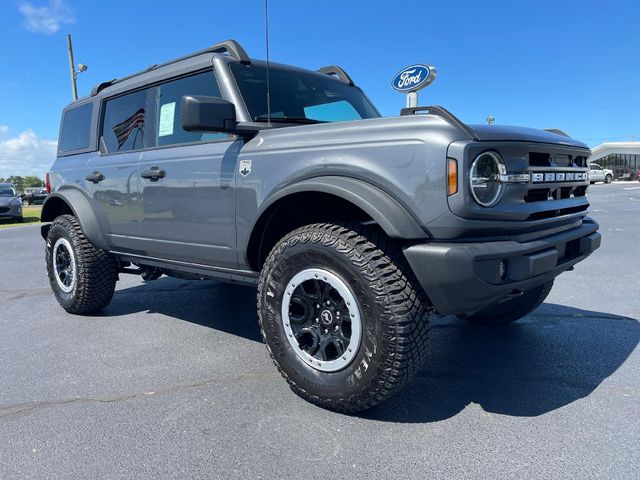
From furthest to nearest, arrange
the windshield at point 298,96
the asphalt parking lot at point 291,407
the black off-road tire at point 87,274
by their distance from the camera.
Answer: the black off-road tire at point 87,274, the windshield at point 298,96, the asphalt parking lot at point 291,407

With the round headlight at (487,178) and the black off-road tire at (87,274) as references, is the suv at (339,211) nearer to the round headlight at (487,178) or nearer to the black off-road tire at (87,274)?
the round headlight at (487,178)

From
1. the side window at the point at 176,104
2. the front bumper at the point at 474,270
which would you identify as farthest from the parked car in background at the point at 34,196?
the front bumper at the point at 474,270

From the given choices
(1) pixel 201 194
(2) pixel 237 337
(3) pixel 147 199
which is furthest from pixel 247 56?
(2) pixel 237 337

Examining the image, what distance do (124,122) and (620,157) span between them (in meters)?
62.1

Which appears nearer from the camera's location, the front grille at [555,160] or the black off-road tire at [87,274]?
the front grille at [555,160]

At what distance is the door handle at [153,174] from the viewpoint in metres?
3.52

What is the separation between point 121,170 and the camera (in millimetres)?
3980

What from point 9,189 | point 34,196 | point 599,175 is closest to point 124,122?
point 9,189

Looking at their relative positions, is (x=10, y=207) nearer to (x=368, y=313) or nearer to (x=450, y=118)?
(x=368, y=313)

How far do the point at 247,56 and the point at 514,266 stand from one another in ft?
7.55

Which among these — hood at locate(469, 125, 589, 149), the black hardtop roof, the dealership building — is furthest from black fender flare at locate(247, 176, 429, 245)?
the dealership building

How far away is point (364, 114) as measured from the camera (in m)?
4.07

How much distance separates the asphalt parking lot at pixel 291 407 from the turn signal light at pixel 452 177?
44.9 inches

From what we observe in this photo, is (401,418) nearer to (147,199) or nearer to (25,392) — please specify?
(25,392)
